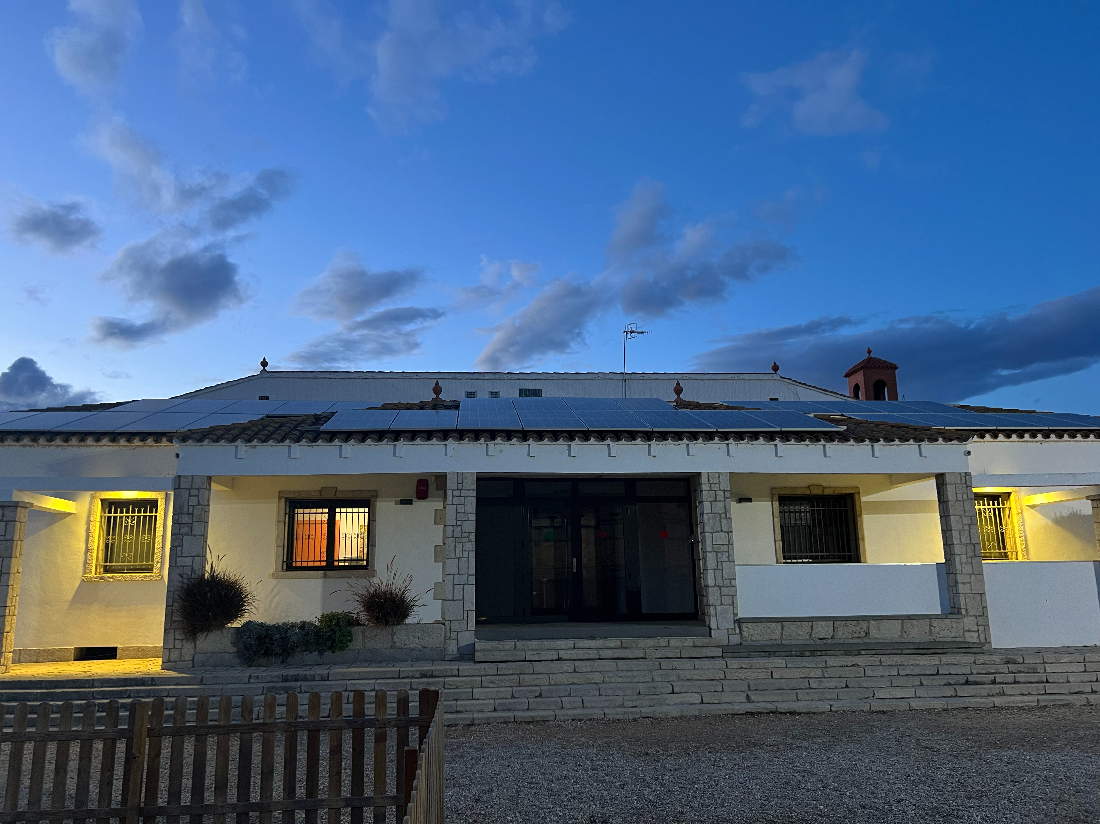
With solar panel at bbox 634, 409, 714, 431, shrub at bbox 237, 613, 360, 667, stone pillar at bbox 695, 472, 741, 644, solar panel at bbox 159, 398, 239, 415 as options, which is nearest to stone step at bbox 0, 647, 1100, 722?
shrub at bbox 237, 613, 360, 667

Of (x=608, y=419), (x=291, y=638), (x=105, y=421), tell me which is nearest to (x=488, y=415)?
(x=608, y=419)

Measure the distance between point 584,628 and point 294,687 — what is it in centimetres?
492

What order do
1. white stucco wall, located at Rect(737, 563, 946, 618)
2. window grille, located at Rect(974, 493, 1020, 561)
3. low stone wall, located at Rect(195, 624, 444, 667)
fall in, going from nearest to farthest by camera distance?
low stone wall, located at Rect(195, 624, 444, 667) < white stucco wall, located at Rect(737, 563, 946, 618) < window grille, located at Rect(974, 493, 1020, 561)

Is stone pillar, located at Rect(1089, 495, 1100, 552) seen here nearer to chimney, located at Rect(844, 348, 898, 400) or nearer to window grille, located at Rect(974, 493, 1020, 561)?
window grille, located at Rect(974, 493, 1020, 561)

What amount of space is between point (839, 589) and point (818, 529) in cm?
296

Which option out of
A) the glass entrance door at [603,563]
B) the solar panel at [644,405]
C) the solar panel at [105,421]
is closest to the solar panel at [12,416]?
the solar panel at [105,421]

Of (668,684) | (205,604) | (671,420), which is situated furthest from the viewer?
A: (671,420)

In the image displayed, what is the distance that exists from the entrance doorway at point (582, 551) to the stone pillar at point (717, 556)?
2.63 meters

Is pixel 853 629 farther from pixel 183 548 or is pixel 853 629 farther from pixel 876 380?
pixel 876 380

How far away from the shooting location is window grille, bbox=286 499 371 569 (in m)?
13.5

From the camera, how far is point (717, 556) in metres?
12.0

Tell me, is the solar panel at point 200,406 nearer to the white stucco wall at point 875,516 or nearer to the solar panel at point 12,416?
the solar panel at point 12,416

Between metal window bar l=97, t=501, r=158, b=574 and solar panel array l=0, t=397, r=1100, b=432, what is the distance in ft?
5.12

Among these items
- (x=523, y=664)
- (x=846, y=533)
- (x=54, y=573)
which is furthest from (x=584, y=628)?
(x=54, y=573)
